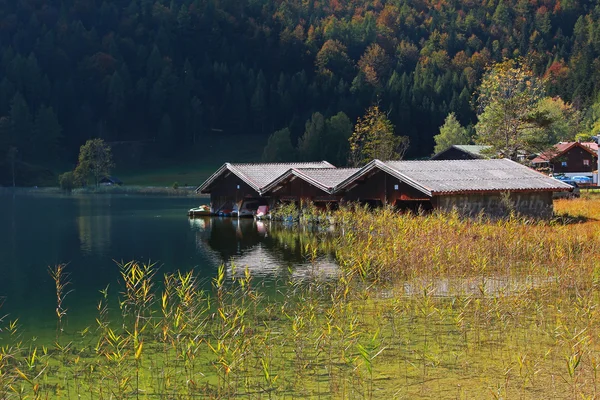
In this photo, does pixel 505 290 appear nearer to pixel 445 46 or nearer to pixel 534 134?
pixel 534 134

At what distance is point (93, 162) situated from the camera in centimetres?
11050

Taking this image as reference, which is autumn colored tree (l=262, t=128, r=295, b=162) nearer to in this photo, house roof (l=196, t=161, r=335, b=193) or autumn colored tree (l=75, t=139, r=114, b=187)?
autumn colored tree (l=75, t=139, r=114, b=187)

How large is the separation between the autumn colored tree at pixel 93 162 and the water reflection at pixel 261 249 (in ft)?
201

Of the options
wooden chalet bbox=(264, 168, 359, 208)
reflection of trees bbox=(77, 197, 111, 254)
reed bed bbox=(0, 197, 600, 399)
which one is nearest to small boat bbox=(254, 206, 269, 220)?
wooden chalet bbox=(264, 168, 359, 208)

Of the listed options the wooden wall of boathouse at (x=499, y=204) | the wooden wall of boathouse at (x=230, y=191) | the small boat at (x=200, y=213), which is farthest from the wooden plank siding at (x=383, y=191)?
the small boat at (x=200, y=213)

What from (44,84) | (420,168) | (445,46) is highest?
(445,46)

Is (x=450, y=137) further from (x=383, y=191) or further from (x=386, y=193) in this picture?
(x=386, y=193)

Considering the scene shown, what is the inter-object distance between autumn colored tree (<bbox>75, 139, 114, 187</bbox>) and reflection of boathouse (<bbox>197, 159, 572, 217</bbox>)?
6499 cm

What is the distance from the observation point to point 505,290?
19.9 m

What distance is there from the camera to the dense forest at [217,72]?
141 metres

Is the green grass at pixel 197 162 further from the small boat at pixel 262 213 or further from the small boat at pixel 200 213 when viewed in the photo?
the small boat at pixel 262 213

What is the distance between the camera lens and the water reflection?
26016mm

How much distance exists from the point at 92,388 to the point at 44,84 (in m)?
142

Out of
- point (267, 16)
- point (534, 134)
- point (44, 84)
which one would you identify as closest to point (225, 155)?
point (44, 84)
